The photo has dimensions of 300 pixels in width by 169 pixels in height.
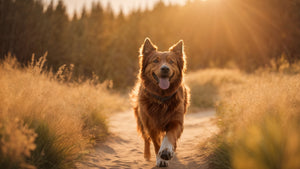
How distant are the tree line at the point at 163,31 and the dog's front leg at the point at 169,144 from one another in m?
9.63

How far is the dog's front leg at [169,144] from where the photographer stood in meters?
3.42

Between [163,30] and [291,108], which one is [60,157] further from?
[163,30]

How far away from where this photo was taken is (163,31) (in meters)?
35.8

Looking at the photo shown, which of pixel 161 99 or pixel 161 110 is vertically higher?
pixel 161 99

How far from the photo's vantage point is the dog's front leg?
11.2ft

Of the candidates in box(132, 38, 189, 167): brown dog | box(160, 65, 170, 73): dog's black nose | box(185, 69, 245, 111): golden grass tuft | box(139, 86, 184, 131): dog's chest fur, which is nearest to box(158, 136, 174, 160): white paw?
box(132, 38, 189, 167): brown dog

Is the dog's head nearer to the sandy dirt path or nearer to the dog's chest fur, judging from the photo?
the dog's chest fur

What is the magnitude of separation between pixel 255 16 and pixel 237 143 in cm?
2396

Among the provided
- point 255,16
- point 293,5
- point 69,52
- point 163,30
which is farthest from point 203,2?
point 69,52

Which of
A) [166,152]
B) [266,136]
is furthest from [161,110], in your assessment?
[266,136]

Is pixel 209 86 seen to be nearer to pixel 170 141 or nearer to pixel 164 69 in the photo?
pixel 164 69

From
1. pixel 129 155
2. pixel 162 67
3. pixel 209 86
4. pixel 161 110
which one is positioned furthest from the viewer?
pixel 209 86

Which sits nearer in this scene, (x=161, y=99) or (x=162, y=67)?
(x=162, y=67)

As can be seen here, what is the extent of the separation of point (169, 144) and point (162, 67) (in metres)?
1.29
